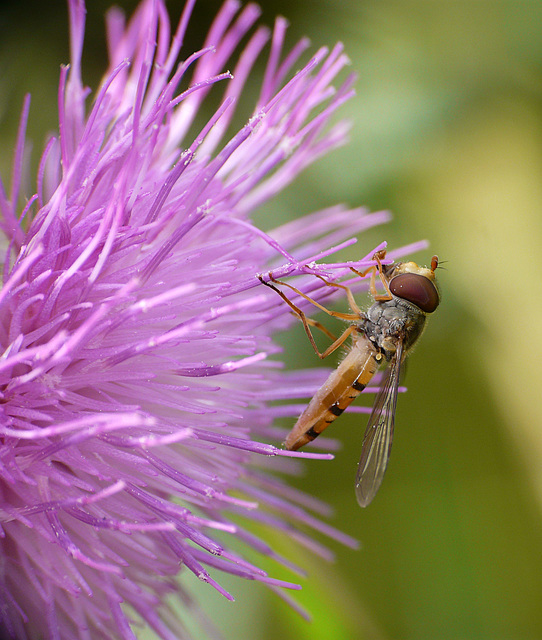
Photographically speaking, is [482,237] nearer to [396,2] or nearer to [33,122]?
[396,2]

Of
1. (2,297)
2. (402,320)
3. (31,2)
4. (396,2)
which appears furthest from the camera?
(396,2)

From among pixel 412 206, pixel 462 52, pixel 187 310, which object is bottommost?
pixel 187 310

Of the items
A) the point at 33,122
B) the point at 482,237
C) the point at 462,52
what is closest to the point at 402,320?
the point at 482,237

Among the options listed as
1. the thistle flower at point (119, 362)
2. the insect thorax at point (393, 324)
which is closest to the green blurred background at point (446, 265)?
the insect thorax at point (393, 324)

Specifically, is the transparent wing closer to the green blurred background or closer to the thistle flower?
the thistle flower

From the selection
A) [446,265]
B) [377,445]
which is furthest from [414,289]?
[446,265]
